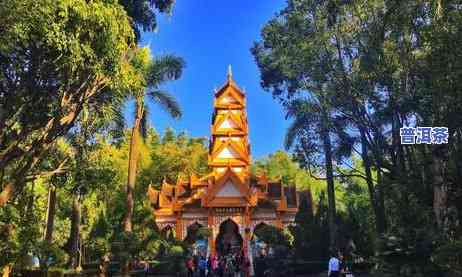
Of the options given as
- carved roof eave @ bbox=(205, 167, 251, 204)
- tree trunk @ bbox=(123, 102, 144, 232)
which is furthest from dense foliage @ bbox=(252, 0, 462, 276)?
carved roof eave @ bbox=(205, 167, 251, 204)

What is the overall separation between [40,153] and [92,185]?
9.10 feet

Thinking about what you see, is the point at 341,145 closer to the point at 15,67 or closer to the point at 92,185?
the point at 92,185

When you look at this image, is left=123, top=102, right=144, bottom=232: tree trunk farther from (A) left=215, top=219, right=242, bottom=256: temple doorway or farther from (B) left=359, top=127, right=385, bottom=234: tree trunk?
(A) left=215, top=219, right=242, bottom=256: temple doorway

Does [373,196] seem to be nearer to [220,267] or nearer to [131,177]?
[220,267]

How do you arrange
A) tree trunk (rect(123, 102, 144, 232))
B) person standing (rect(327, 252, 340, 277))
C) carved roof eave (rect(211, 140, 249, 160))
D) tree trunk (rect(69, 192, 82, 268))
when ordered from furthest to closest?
1. carved roof eave (rect(211, 140, 249, 160))
2. tree trunk (rect(69, 192, 82, 268))
3. tree trunk (rect(123, 102, 144, 232))
4. person standing (rect(327, 252, 340, 277))

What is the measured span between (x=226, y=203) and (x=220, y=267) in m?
7.75

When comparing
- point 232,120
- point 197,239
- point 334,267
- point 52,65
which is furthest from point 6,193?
point 232,120

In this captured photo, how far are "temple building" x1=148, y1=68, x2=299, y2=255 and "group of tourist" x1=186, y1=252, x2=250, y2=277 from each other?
15.5ft

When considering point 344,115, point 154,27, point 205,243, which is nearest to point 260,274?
point 205,243

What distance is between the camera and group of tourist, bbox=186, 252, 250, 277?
24828 millimetres

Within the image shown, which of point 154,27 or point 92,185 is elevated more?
point 154,27

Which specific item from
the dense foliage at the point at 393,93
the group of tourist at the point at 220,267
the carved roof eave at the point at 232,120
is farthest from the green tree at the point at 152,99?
the carved roof eave at the point at 232,120

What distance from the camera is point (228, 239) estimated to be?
35750 millimetres

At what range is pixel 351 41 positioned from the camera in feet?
64.3
